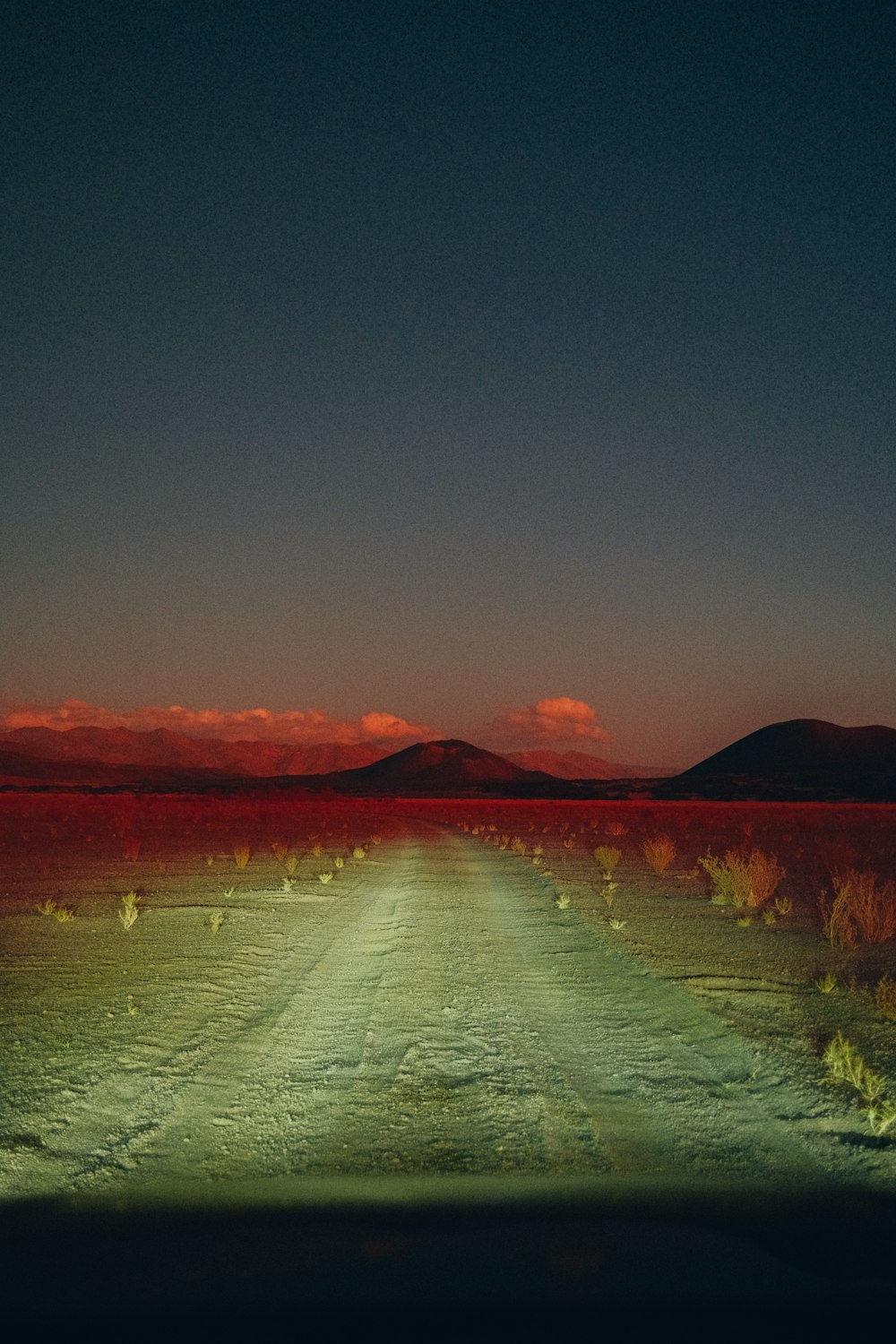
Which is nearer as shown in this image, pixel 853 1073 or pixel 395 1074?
pixel 853 1073

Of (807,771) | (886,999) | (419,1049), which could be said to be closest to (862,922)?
(886,999)

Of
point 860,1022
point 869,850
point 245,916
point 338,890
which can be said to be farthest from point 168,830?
point 860,1022

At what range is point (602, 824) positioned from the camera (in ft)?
164

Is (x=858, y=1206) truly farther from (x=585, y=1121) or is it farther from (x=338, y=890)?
(x=338, y=890)

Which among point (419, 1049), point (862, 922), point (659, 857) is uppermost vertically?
point (862, 922)

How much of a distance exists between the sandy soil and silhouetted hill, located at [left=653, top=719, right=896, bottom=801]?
103685mm

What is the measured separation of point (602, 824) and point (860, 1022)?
4227 cm

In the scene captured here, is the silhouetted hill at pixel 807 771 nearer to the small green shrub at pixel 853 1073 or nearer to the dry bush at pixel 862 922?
the dry bush at pixel 862 922

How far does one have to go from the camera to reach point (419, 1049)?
298 inches

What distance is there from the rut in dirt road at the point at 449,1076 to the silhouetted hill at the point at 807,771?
106 metres

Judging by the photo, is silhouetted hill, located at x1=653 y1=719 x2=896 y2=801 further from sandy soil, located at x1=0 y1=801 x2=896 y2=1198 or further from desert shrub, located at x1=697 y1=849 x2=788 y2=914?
sandy soil, located at x1=0 y1=801 x2=896 y2=1198

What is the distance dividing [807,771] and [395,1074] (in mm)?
165957

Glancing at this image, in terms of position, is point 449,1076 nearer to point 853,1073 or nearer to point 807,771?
point 853,1073

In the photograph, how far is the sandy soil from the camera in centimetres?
543
